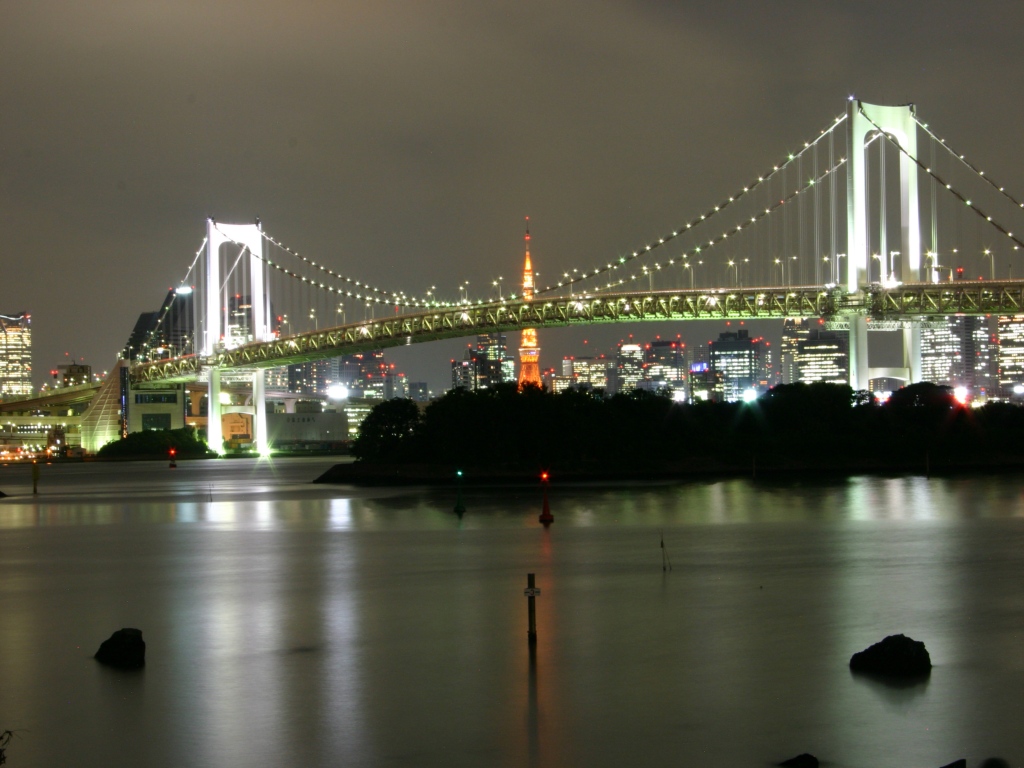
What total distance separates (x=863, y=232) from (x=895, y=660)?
3372 cm

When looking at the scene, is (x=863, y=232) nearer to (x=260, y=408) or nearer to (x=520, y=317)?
(x=520, y=317)

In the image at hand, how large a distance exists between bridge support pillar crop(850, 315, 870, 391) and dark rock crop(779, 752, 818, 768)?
35.1 metres

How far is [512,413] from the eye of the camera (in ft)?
130

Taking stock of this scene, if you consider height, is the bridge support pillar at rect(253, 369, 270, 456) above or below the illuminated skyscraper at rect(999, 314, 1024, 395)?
→ below

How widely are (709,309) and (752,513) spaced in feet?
71.2

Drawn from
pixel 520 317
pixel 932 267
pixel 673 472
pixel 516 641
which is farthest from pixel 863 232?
pixel 516 641

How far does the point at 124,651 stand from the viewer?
10.8m

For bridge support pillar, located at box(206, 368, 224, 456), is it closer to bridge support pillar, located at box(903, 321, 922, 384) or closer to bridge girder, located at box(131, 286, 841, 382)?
bridge girder, located at box(131, 286, 841, 382)

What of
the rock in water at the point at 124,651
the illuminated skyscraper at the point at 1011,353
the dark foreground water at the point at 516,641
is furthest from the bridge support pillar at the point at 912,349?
the illuminated skyscraper at the point at 1011,353

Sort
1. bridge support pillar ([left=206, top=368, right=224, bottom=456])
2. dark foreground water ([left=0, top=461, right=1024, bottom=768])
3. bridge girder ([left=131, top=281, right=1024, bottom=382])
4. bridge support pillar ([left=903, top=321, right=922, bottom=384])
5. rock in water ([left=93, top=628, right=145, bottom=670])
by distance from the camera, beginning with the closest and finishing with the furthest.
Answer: dark foreground water ([left=0, top=461, right=1024, bottom=768])
rock in water ([left=93, top=628, right=145, bottom=670])
bridge girder ([left=131, top=281, right=1024, bottom=382])
bridge support pillar ([left=903, top=321, right=922, bottom=384])
bridge support pillar ([left=206, top=368, right=224, bottom=456])

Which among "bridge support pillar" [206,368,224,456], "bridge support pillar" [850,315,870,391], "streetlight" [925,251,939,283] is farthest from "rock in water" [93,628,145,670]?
"bridge support pillar" [206,368,224,456]

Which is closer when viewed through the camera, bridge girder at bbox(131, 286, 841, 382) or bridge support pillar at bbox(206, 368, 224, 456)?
bridge girder at bbox(131, 286, 841, 382)

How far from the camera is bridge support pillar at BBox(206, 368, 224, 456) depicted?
6294 cm

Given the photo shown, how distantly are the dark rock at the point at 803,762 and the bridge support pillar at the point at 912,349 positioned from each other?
1429 inches
